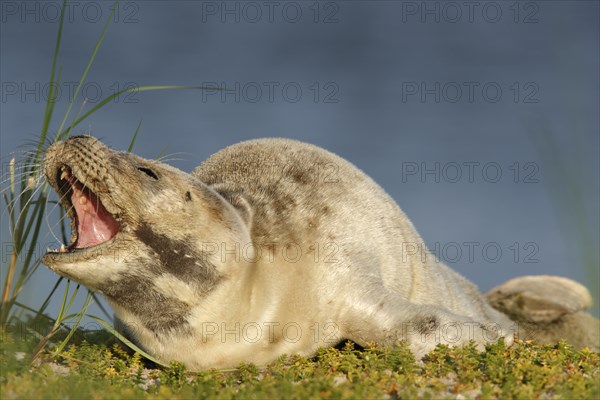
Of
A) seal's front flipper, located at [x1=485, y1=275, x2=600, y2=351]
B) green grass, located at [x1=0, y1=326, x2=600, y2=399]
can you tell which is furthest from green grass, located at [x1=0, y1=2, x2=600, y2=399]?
seal's front flipper, located at [x1=485, y1=275, x2=600, y2=351]

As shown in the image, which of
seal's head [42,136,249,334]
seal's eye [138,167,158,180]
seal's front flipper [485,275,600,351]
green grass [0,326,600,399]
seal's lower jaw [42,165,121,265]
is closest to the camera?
green grass [0,326,600,399]

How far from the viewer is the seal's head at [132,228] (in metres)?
6.56

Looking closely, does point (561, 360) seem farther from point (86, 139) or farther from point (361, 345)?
point (86, 139)

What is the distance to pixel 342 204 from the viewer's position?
27.0ft

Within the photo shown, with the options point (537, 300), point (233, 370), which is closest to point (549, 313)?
point (537, 300)

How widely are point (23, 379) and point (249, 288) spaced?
79.0 inches

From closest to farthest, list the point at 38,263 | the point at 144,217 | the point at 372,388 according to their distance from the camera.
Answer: the point at 372,388 → the point at 144,217 → the point at 38,263

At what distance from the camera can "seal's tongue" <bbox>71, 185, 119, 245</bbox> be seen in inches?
269

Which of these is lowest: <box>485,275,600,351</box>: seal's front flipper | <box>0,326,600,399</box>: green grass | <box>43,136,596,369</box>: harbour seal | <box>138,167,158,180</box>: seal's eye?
<box>485,275,600,351</box>: seal's front flipper

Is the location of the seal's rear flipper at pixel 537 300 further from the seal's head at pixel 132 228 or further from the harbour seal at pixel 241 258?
the seal's head at pixel 132 228

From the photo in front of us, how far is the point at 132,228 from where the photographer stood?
662 centimetres

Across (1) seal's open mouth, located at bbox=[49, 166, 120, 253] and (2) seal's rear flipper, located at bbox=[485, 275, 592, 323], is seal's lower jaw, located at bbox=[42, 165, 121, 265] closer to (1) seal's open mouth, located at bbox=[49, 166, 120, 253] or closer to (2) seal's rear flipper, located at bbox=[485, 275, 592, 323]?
(1) seal's open mouth, located at bbox=[49, 166, 120, 253]

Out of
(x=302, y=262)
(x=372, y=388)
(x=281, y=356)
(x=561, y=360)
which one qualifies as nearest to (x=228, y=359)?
(x=281, y=356)

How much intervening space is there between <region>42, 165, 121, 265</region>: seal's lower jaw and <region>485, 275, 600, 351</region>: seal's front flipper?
8144 mm
